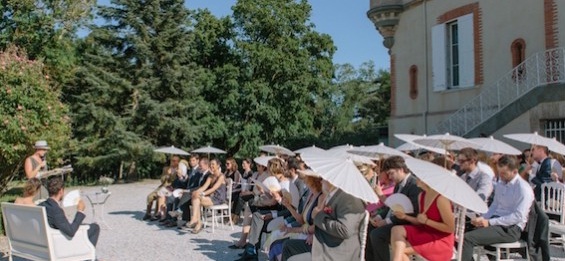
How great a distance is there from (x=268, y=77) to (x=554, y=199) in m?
24.6

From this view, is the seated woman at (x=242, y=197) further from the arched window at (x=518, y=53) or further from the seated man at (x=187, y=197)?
the arched window at (x=518, y=53)

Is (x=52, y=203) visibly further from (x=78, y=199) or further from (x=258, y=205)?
(x=258, y=205)

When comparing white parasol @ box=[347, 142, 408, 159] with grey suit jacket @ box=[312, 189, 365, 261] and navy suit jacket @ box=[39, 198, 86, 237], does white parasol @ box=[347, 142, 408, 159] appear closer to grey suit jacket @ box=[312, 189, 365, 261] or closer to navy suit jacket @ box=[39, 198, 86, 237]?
grey suit jacket @ box=[312, 189, 365, 261]

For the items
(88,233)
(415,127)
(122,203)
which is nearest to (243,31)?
(415,127)

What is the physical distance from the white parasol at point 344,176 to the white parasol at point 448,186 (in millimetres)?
467

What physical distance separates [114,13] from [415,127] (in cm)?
1707

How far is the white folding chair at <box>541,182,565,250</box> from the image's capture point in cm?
745

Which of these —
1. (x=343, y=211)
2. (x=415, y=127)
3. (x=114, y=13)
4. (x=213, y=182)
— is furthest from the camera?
(x=114, y=13)

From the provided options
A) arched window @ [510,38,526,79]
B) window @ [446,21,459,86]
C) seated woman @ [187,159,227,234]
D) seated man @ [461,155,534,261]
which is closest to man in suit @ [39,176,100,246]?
seated woman @ [187,159,227,234]

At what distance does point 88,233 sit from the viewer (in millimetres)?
6891

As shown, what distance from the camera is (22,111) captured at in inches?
581

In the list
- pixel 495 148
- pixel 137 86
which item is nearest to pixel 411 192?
pixel 495 148

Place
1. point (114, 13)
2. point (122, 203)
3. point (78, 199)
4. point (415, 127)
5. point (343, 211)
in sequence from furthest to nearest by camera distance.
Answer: point (114, 13) → point (415, 127) → point (122, 203) → point (78, 199) → point (343, 211)

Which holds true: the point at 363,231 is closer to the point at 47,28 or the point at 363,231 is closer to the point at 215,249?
the point at 215,249
